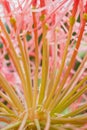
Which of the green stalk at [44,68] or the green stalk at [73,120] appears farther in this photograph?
the green stalk at [44,68]

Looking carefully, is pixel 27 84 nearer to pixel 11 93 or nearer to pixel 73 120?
pixel 11 93

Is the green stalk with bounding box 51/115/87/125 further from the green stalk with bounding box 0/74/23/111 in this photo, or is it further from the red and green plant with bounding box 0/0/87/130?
the green stalk with bounding box 0/74/23/111

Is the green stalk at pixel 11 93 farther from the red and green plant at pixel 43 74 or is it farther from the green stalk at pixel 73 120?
the green stalk at pixel 73 120

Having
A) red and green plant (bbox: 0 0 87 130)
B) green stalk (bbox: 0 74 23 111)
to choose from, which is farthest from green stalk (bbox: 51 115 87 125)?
green stalk (bbox: 0 74 23 111)

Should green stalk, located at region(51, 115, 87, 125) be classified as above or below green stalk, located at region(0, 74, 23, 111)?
below

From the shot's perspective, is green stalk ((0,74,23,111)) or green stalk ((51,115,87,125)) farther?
green stalk ((0,74,23,111))

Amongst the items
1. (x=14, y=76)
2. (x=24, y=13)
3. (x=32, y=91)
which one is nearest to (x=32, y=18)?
(x=24, y=13)

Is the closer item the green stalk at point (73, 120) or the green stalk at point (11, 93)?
the green stalk at point (73, 120)

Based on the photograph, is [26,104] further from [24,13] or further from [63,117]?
[24,13]

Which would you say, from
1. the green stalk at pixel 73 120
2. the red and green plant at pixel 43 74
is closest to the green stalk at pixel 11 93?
the red and green plant at pixel 43 74

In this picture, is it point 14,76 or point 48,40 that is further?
point 14,76

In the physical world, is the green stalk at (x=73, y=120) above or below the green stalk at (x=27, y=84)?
below
